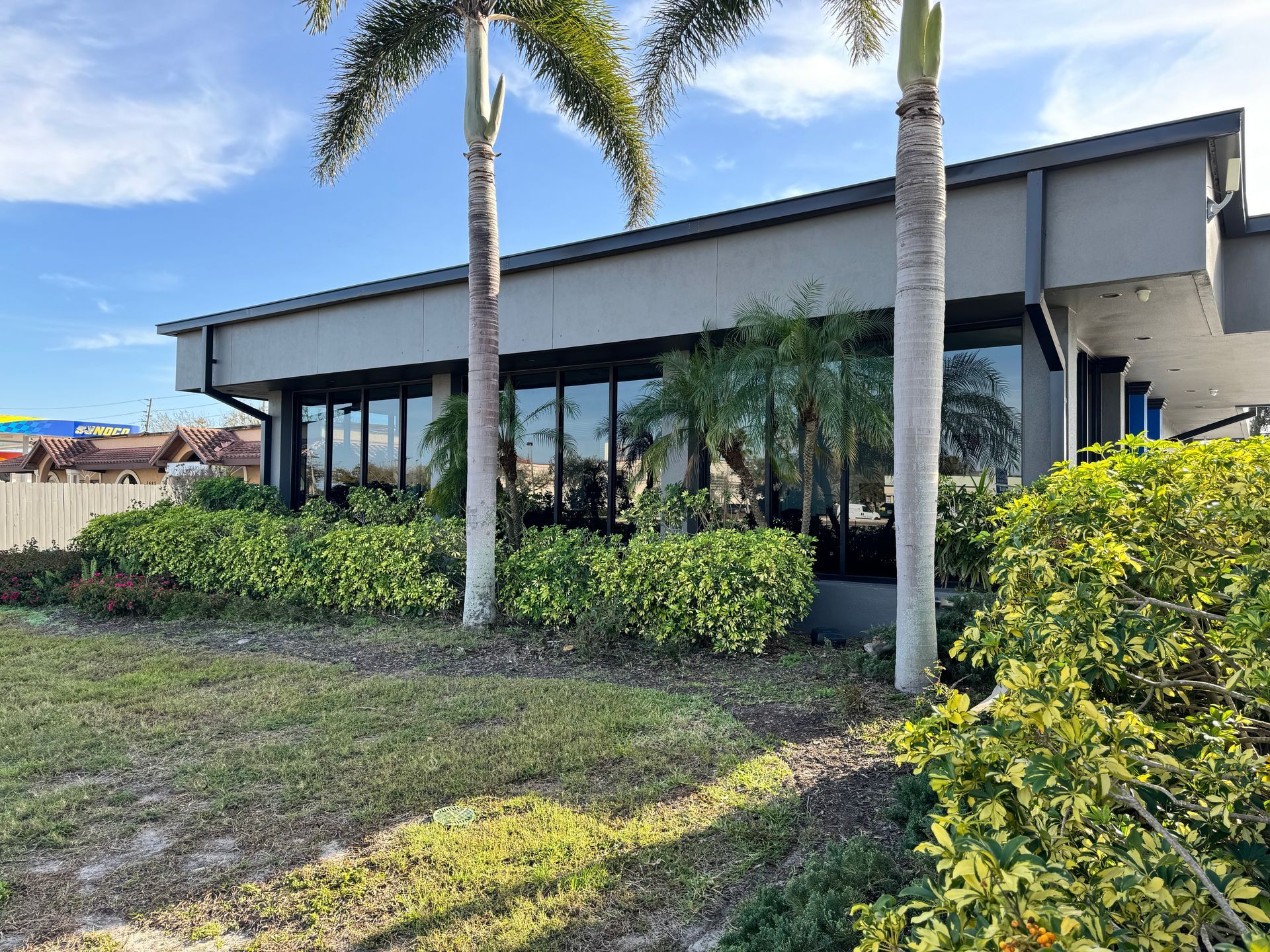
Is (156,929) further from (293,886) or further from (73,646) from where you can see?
(73,646)

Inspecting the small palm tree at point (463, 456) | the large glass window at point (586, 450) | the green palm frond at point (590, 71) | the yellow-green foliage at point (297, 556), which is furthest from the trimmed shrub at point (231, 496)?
the green palm frond at point (590, 71)

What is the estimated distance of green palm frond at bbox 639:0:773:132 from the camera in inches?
309

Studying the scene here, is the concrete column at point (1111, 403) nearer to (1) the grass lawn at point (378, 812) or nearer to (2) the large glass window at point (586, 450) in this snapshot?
(2) the large glass window at point (586, 450)

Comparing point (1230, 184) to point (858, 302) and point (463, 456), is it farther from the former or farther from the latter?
point (463, 456)

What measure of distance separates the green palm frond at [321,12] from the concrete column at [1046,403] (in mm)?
8872

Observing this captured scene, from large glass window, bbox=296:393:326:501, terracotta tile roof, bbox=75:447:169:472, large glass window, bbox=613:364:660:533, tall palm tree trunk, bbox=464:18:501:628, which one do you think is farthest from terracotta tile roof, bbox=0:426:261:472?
tall palm tree trunk, bbox=464:18:501:628

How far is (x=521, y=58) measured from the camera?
945 centimetres

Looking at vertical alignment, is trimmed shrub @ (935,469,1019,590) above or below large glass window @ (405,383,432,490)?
below

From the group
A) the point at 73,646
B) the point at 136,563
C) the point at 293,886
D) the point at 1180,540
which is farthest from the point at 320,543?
the point at 1180,540

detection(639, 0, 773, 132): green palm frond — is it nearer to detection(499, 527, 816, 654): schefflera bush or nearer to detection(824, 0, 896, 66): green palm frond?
detection(824, 0, 896, 66): green palm frond

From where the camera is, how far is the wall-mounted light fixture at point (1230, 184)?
6.46 metres

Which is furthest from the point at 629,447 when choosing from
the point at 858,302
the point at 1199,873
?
the point at 1199,873

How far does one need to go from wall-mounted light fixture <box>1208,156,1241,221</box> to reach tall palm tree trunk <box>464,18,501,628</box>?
22.8 feet

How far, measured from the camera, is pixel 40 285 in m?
47.0
